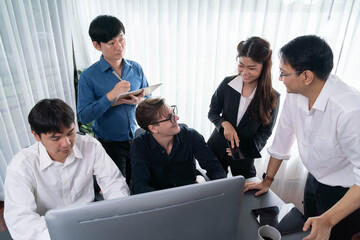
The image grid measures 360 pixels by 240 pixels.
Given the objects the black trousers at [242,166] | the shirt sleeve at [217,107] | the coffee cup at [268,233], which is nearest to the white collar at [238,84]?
the shirt sleeve at [217,107]

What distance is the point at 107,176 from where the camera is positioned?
1.34 m

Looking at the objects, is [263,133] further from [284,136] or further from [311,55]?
[311,55]

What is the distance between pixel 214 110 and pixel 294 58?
91 cm

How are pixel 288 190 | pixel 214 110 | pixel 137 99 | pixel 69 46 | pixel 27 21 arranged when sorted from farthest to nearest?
pixel 288 190, pixel 69 46, pixel 27 21, pixel 214 110, pixel 137 99

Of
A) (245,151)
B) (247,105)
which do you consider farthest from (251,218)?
(247,105)

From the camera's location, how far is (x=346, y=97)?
39.3 inches

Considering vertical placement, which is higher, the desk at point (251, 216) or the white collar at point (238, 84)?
the white collar at point (238, 84)

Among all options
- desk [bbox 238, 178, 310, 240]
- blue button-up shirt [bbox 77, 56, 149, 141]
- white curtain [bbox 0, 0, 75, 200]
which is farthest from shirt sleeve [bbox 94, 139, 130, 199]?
white curtain [bbox 0, 0, 75, 200]

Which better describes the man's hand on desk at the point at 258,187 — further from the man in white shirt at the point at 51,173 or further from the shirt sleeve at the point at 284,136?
the man in white shirt at the point at 51,173

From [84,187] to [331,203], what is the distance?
1329mm

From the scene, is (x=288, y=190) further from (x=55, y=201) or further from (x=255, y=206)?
(x=55, y=201)

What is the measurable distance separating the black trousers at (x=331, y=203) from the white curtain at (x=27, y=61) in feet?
7.71

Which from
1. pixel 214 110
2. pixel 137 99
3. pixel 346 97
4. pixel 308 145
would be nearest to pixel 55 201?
pixel 137 99

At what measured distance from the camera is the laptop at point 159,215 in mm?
566
